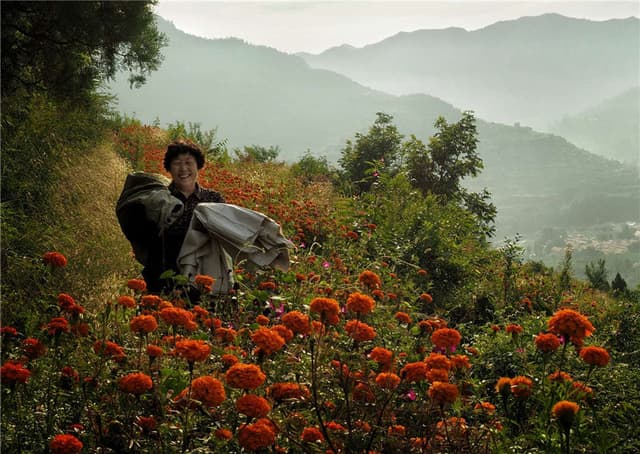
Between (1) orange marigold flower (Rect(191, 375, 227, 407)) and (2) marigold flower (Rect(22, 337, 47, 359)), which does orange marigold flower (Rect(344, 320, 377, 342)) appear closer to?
(1) orange marigold flower (Rect(191, 375, 227, 407))

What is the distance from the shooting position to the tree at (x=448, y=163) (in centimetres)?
1253

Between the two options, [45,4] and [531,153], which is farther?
[531,153]

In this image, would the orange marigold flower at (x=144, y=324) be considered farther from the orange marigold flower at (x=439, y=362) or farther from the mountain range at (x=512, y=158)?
the mountain range at (x=512, y=158)

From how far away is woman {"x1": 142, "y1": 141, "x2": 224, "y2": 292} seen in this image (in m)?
3.58

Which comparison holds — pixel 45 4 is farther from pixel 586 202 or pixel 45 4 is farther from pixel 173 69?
pixel 173 69

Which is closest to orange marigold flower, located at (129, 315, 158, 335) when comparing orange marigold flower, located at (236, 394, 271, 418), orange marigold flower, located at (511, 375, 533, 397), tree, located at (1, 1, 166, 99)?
orange marigold flower, located at (236, 394, 271, 418)

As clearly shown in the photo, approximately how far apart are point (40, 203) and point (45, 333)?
3.97 m

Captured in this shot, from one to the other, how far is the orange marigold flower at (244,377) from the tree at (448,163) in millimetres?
11361

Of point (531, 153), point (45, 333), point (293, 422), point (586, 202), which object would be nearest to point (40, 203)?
point (45, 333)

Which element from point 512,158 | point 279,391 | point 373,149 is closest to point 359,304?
point 279,391

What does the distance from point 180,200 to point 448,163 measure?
9967mm

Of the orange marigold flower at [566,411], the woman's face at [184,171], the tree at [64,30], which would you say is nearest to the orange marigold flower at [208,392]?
the orange marigold flower at [566,411]

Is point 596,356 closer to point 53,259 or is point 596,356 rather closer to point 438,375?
point 438,375

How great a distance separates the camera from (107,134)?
966cm
